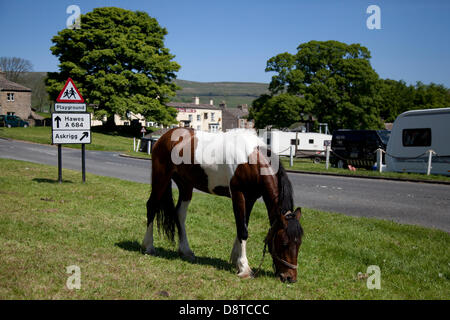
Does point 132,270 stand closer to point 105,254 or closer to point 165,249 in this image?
point 105,254

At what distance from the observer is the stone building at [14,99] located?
63.2m

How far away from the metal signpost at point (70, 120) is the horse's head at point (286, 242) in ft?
31.6

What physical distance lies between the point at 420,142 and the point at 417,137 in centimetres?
30

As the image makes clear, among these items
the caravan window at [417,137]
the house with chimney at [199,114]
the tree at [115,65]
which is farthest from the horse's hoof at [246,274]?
the house with chimney at [199,114]

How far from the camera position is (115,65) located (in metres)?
46.3

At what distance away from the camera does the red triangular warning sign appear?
12219 mm

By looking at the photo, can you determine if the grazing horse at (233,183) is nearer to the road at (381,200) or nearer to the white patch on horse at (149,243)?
the white patch on horse at (149,243)

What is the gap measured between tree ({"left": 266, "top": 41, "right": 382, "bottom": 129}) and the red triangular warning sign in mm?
36565

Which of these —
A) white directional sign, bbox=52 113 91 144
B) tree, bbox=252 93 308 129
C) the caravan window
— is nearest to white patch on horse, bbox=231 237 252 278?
white directional sign, bbox=52 113 91 144

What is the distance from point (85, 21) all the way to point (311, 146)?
33475mm

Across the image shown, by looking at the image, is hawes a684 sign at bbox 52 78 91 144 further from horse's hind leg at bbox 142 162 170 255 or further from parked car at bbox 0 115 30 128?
parked car at bbox 0 115 30 128
